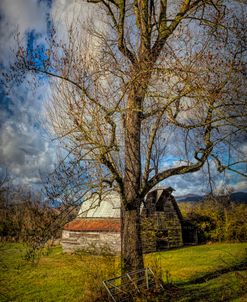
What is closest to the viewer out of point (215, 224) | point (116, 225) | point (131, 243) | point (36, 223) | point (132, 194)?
point (36, 223)

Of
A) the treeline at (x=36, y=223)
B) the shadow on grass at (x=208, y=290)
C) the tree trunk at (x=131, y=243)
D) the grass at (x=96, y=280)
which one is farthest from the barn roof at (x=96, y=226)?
the treeline at (x=36, y=223)

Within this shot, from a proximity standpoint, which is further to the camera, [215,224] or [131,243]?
[215,224]

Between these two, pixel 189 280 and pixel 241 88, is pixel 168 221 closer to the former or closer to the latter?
pixel 189 280

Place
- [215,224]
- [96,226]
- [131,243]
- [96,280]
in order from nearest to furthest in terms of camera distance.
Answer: [96,280] < [131,243] < [96,226] < [215,224]

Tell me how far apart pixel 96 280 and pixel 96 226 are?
1349cm

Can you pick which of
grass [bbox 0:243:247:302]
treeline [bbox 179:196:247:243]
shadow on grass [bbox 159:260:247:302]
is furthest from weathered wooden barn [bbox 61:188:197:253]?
shadow on grass [bbox 159:260:247:302]

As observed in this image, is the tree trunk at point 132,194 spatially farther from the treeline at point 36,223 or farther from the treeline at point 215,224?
the treeline at point 215,224

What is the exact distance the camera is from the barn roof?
18.8 m

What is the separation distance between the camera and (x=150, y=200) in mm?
21656

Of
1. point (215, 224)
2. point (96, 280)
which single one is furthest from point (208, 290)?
point (215, 224)

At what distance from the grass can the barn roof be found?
15.3 ft

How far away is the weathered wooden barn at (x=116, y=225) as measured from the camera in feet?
61.6

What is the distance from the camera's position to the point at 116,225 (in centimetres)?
1889

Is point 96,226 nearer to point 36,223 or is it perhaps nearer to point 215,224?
point 215,224
